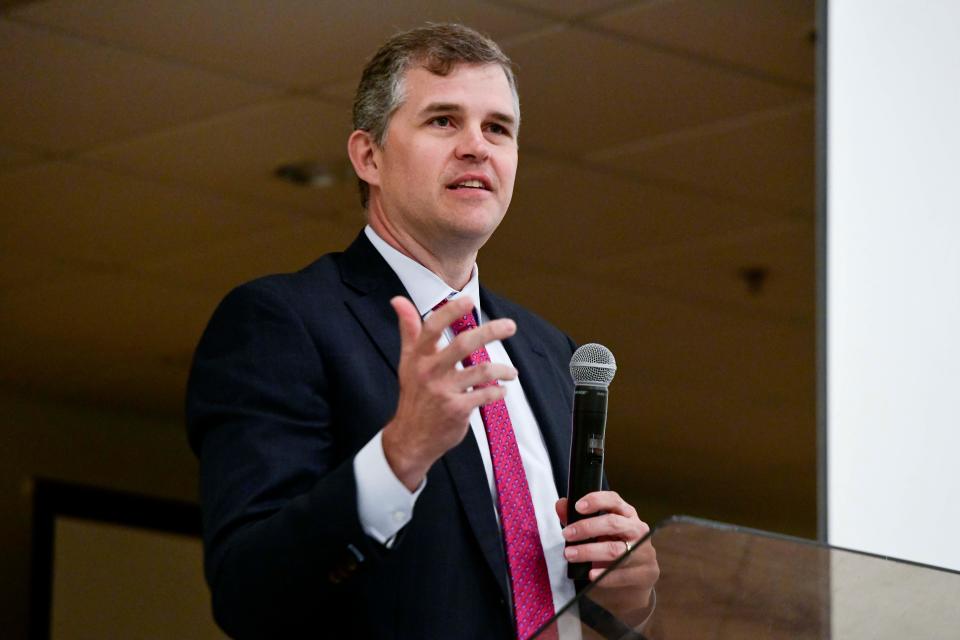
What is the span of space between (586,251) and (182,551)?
338 centimetres

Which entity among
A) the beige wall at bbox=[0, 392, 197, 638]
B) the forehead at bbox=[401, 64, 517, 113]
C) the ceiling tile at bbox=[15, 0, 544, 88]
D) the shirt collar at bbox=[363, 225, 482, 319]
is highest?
the ceiling tile at bbox=[15, 0, 544, 88]

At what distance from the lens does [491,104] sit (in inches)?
76.7

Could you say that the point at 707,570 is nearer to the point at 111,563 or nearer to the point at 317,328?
the point at 317,328

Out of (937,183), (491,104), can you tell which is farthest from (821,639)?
(937,183)

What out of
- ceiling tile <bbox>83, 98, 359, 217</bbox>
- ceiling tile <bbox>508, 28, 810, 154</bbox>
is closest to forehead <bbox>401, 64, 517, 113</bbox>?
ceiling tile <bbox>508, 28, 810, 154</bbox>

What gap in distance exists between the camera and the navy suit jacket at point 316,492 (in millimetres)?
1501

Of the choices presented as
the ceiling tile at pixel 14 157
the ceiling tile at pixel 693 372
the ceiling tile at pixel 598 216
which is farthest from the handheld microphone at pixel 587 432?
the ceiling tile at pixel 693 372

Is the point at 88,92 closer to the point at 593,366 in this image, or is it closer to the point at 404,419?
the point at 593,366

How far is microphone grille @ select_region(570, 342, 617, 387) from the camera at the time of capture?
1638 mm

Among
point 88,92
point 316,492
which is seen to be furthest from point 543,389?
point 88,92

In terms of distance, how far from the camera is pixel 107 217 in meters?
5.43

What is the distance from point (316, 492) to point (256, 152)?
Answer: 345 centimetres

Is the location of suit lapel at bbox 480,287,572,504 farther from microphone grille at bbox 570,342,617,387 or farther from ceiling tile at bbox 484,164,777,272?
ceiling tile at bbox 484,164,777,272

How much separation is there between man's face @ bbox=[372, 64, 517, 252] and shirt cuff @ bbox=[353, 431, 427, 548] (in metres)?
0.45
